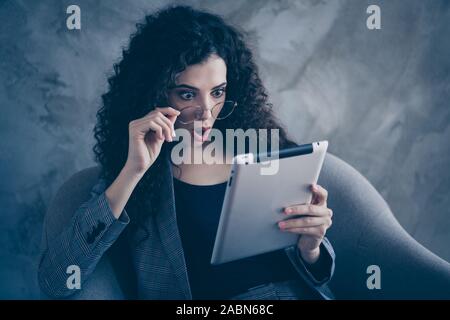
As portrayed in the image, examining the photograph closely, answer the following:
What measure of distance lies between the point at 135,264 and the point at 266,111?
0.64m

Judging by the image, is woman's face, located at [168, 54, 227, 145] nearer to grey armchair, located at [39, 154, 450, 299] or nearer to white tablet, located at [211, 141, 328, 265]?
white tablet, located at [211, 141, 328, 265]

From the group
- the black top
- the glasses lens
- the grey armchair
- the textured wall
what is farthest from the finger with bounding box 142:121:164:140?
the textured wall

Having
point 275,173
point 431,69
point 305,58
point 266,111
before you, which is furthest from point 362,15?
point 275,173

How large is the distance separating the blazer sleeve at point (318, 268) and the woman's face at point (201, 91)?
0.45 metres

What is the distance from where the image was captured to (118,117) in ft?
4.31

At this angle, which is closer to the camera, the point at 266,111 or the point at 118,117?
the point at 118,117

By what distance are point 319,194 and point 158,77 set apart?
52cm

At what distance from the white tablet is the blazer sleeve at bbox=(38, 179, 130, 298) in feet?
0.88

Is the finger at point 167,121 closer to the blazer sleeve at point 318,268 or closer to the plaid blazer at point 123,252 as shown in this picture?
the plaid blazer at point 123,252

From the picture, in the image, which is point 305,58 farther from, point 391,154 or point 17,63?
point 17,63

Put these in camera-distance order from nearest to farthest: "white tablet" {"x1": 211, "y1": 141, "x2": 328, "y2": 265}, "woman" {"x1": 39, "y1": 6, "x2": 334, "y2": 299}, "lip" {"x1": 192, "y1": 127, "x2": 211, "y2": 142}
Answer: "white tablet" {"x1": 211, "y1": 141, "x2": 328, "y2": 265} → "woman" {"x1": 39, "y1": 6, "x2": 334, "y2": 299} → "lip" {"x1": 192, "y1": 127, "x2": 211, "y2": 142}

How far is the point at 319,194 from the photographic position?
3.73 ft

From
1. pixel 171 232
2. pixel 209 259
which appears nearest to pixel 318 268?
pixel 209 259

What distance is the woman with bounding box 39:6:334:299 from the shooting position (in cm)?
112
